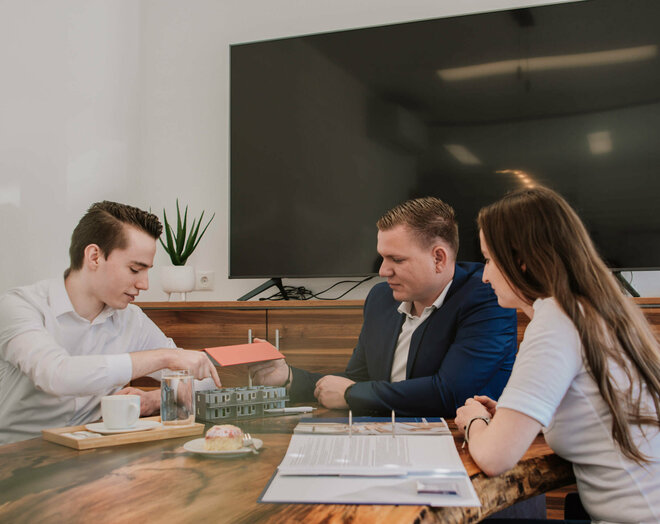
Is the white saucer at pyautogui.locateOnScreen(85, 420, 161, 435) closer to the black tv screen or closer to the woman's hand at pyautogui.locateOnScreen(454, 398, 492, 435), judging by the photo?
the woman's hand at pyautogui.locateOnScreen(454, 398, 492, 435)

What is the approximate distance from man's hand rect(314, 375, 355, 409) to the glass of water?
16.0 inches

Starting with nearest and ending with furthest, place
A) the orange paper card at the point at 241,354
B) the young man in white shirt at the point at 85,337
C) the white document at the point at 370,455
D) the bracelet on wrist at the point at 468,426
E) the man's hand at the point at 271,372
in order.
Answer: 1. the white document at the point at 370,455
2. the bracelet on wrist at the point at 468,426
3. the orange paper card at the point at 241,354
4. the young man in white shirt at the point at 85,337
5. the man's hand at the point at 271,372

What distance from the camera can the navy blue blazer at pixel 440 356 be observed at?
1.59 metres

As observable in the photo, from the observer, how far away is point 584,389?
3.54ft

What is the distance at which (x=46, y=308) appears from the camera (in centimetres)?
182

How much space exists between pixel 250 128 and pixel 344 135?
1.77 ft

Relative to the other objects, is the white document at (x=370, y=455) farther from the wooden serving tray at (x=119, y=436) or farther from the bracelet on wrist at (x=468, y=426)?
the wooden serving tray at (x=119, y=436)

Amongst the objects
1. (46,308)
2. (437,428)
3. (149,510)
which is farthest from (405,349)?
(149,510)

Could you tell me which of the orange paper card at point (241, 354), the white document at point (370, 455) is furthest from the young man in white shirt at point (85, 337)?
the white document at point (370, 455)

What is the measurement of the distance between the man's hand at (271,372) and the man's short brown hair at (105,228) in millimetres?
581

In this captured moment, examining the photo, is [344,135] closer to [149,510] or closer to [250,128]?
[250,128]

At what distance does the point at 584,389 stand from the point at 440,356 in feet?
2.34

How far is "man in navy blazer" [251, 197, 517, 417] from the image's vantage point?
160cm

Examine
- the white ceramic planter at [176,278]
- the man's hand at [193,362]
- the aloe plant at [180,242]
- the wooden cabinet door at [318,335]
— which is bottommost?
the wooden cabinet door at [318,335]
